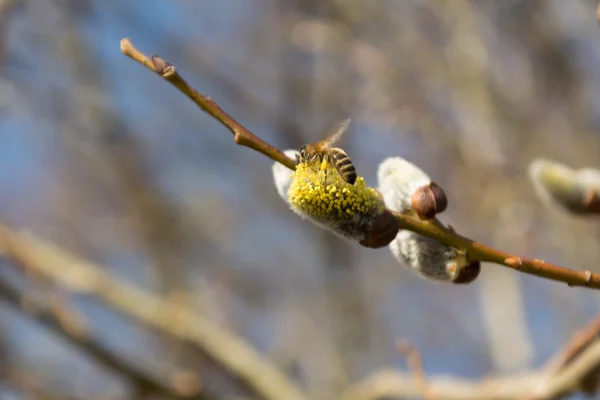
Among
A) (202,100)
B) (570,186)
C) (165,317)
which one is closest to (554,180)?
(570,186)

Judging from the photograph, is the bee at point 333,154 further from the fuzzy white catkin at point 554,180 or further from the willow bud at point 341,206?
the fuzzy white catkin at point 554,180

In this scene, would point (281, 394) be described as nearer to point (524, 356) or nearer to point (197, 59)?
point (524, 356)

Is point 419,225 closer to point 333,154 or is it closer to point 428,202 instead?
point 428,202

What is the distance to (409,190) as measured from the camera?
936mm

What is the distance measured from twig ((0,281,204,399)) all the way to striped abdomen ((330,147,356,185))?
1489mm

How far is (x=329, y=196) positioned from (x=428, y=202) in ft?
0.52

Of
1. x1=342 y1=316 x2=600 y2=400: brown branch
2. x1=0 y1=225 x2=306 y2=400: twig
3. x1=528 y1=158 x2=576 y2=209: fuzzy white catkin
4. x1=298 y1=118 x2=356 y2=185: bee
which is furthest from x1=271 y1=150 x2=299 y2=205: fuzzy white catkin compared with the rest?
x1=0 y1=225 x2=306 y2=400: twig

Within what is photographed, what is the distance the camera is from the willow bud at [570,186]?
1.10 m

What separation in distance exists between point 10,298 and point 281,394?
100 centimetres

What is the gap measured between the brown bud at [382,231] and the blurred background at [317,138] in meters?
1.45

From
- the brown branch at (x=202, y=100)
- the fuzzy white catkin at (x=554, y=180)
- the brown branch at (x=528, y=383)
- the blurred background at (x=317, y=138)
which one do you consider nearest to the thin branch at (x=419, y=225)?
the brown branch at (x=202, y=100)

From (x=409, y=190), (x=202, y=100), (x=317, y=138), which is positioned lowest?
(x=202, y=100)

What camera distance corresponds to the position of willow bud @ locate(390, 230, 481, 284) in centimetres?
93

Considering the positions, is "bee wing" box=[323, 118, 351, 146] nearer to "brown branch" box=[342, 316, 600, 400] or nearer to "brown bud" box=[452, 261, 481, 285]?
"brown bud" box=[452, 261, 481, 285]
